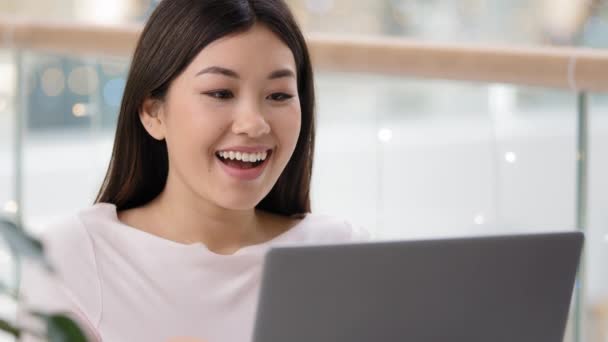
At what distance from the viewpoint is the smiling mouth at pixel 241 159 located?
155cm

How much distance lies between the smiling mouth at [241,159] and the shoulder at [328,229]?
227 mm

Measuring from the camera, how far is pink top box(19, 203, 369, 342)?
1.61 m

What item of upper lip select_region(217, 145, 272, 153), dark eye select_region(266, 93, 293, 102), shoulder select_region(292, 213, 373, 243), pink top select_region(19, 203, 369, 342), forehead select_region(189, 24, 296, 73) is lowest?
pink top select_region(19, 203, 369, 342)

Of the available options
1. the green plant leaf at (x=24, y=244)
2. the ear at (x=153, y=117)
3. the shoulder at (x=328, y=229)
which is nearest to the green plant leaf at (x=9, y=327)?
the green plant leaf at (x=24, y=244)

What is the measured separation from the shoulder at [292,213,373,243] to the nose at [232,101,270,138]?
27 centimetres

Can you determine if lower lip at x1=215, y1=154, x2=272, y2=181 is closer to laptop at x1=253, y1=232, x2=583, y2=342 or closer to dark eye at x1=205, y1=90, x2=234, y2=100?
dark eye at x1=205, y1=90, x2=234, y2=100

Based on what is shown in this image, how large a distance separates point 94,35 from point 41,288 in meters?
1.24

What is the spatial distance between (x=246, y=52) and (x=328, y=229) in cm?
36

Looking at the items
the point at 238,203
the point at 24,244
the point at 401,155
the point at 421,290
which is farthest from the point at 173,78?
the point at 401,155

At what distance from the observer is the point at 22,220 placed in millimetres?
3154

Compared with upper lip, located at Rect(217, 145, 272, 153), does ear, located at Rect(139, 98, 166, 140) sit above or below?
above

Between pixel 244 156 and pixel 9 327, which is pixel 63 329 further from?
pixel 244 156

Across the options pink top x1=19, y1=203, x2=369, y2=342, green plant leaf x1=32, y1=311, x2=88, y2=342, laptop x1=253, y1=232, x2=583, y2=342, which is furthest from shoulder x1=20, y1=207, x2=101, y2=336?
green plant leaf x1=32, y1=311, x2=88, y2=342

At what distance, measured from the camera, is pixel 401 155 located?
2451 millimetres
